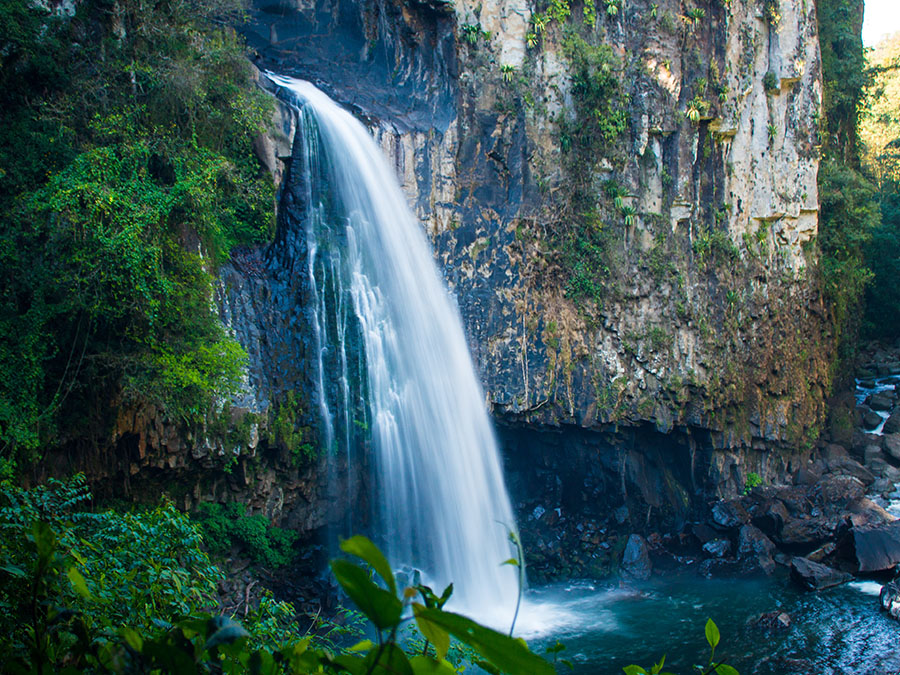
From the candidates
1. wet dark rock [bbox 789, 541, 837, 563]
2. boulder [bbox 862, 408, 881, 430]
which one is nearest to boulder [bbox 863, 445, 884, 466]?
boulder [bbox 862, 408, 881, 430]

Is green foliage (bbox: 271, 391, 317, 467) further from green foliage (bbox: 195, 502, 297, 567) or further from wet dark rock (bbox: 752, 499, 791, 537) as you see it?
wet dark rock (bbox: 752, 499, 791, 537)

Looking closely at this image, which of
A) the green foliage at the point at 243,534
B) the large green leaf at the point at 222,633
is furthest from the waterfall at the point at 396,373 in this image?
the large green leaf at the point at 222,633

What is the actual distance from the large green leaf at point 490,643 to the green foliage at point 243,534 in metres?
A: 9.30

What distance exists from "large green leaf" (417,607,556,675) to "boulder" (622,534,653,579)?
13.3m

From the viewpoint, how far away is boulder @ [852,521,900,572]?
11.5 meters

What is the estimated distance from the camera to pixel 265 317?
34.0 ft

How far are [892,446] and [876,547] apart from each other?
18.5ft

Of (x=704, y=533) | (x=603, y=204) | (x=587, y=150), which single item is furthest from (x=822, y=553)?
(x=587, y=150)

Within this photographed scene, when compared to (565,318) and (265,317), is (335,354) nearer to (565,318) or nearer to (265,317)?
(265,317)

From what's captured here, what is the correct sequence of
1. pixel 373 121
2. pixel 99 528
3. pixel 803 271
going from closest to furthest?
pixel 99 528 < pixel 373 121 < pixel 803 271

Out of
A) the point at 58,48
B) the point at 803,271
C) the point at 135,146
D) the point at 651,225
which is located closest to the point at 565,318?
the point at 651,225

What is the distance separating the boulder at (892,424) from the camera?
16844 mm

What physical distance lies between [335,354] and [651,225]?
822 cm

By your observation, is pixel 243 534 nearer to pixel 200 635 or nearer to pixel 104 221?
pixel 104 221
